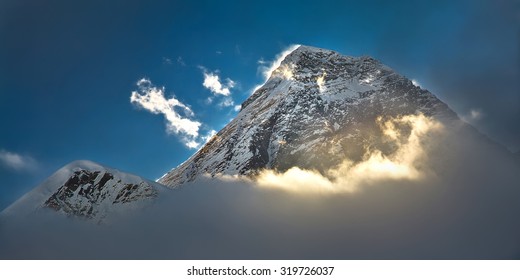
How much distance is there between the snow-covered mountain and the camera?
104562 mm

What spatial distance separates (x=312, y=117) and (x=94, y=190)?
8067cm

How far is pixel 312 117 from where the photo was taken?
15075 centimetres

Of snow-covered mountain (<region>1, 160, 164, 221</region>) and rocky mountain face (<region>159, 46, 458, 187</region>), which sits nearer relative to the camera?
snow-covered mountain (<region>1, 160, 164, 221</region>)

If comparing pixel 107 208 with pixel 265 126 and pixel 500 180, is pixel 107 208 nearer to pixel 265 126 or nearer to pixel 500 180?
pixel 265 126

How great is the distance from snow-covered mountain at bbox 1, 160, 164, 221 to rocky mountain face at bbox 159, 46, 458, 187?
3096 cm

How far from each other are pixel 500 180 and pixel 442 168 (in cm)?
2336

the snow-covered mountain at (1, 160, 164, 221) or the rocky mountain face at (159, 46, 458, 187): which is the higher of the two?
the rocky mountain face at (159, 46, 458, 187)

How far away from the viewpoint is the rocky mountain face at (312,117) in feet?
455

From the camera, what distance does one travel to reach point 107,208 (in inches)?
4500

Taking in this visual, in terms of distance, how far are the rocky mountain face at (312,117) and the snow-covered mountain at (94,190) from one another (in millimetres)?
30956

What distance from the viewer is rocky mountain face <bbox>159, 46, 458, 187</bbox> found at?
13875 centimetres

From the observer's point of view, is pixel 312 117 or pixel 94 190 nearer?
pixel 94 190

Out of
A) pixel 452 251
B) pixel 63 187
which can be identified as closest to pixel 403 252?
pixel 452 251

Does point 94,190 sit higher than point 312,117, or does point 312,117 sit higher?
point 312,117
